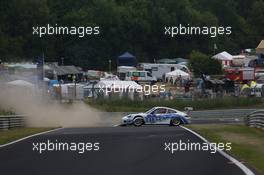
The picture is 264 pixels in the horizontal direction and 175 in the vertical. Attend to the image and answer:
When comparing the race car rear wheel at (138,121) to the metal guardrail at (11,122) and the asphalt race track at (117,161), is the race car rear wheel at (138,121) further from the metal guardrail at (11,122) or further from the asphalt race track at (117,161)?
the asphalt race track at (117,161)

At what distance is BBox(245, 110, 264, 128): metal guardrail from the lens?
1096 inches

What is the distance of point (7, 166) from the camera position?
1450 centimetres

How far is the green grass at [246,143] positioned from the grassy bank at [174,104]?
6984mm

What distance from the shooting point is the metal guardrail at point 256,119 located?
2783cm

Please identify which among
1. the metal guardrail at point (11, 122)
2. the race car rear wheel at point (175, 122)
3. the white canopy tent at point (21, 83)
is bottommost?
the race car rear wheel at point (175, 122)

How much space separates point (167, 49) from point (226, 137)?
3.40m

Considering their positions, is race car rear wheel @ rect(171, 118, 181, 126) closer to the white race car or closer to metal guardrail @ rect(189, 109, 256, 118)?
the white race car

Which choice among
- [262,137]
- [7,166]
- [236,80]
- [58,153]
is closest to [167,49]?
[262,137]

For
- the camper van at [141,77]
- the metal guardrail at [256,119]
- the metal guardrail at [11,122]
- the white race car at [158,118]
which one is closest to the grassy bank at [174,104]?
the white race car at [158,118]

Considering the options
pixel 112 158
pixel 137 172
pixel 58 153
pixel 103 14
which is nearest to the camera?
pixel 137 172

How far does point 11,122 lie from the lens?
31.0 metres

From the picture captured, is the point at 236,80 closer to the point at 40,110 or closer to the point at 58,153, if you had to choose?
the point at 40,110

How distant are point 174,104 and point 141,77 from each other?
4.09 m

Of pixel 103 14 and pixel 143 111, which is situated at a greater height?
pixel 103 14
